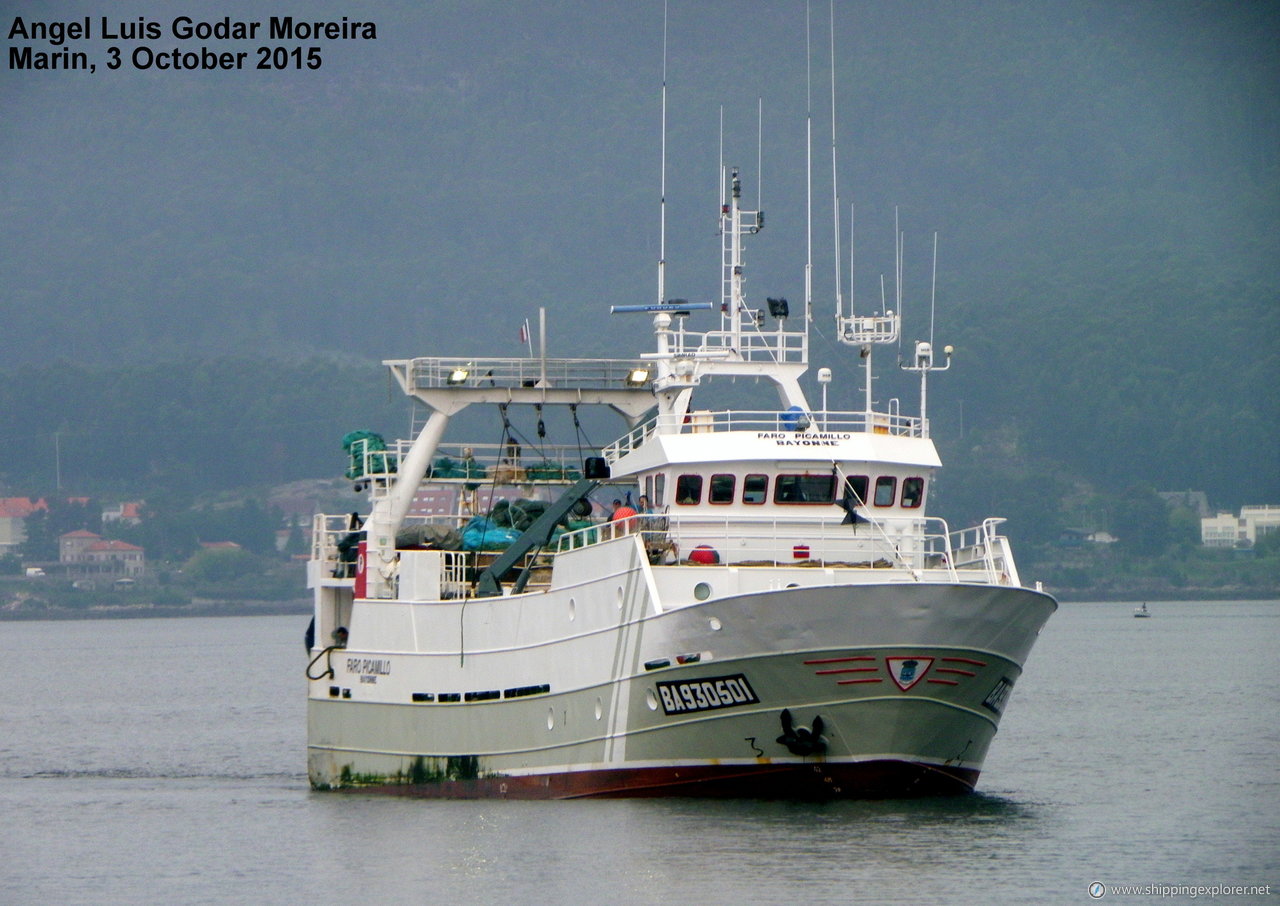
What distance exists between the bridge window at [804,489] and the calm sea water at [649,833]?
15.6 feet

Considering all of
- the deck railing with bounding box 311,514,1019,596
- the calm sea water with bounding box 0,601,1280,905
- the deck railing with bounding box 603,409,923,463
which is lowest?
the calm sea water with bounding box 0,601,1280,905

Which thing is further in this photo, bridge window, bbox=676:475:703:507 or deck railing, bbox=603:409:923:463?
deck railing, bbox=603:409:923:463

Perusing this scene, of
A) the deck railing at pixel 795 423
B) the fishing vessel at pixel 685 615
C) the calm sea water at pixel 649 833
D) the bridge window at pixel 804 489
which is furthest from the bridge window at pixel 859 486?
the calm sea water at pixel 649 833

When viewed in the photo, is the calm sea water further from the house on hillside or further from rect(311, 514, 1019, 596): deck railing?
the house on hillside

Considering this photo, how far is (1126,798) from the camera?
35.8 meters

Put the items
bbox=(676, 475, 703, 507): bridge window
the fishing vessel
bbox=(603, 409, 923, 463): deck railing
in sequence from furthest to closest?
1. bbox=(603, 409, 923, 463): deck railing
2. bbox=(676, 475, 703, 507): bridge window
3. the fishing vessel

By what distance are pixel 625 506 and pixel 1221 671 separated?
167ft

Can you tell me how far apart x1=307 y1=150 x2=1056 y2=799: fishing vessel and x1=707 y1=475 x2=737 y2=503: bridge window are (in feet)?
0.14

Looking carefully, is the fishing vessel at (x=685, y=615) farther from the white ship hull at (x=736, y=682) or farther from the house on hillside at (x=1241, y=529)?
the house on hillside at (x=1241, y=529)

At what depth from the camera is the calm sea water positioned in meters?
26.3

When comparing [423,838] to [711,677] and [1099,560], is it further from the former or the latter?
[1099,560]

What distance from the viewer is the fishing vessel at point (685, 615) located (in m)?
29.3

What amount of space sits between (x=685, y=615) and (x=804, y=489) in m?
3.88

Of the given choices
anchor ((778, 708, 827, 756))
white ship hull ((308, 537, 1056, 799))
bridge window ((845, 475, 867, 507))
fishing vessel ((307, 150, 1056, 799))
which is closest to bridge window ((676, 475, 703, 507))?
fishing vessel ((307, 150, 1056, 799))
